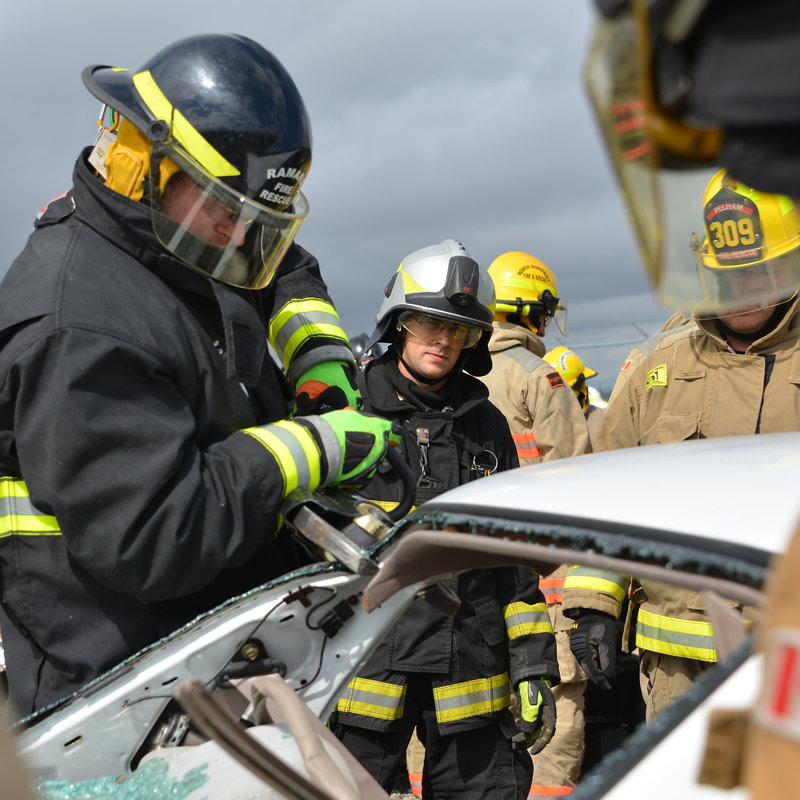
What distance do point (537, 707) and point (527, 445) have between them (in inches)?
74.2

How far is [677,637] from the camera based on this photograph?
2945 mm

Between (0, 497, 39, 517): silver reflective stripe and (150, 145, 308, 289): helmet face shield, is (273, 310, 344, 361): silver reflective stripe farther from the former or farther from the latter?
(0, 497, 39, 517): silver reflective stripe

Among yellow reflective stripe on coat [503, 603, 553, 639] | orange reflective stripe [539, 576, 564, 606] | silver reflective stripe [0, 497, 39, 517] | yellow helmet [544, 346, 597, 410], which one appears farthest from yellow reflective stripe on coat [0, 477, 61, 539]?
yellow helmet [544, 346, 597, 410]

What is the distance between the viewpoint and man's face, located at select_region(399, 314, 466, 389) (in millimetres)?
3648

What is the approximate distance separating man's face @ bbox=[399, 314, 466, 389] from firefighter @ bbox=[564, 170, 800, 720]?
2.79ft

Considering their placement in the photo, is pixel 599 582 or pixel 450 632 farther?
pixel 450 632

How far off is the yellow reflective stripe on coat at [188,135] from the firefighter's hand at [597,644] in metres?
1.88

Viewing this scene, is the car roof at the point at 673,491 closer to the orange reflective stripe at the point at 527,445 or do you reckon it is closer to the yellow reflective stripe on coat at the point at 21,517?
the yellow reflective stripe on coat at the point at 21,517

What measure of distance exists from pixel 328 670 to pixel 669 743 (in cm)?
112

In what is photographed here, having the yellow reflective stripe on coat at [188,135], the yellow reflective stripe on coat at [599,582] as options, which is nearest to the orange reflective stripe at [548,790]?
the yellow reflective stripe on coat at [599,582]

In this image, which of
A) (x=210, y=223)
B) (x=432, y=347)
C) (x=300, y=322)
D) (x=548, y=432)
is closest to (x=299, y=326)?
(x=300, y=322)

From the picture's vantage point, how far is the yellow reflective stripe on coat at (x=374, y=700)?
3121 millimetres

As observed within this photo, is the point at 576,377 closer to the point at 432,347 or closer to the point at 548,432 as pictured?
the point at 548,432

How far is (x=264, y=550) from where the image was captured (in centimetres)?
228
